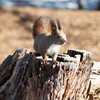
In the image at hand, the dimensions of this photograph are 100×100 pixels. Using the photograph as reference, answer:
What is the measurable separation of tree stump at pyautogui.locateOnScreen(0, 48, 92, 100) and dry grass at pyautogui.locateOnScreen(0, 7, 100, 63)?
2.31 metres

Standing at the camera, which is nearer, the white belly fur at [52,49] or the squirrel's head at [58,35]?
the squirrel's head at [58,35]

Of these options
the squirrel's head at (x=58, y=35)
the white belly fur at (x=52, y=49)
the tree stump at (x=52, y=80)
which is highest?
the squirrel's head at (x=58, y=35)

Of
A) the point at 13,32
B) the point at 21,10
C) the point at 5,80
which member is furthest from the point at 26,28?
the point at 5,80

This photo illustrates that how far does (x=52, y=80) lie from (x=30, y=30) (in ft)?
17.1

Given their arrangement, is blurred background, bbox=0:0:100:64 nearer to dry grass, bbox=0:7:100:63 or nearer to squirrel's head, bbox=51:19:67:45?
dry grass, bbox=0:7:100:63

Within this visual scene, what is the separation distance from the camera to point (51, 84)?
1631mm

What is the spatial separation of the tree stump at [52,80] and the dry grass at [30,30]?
2313 millimetres

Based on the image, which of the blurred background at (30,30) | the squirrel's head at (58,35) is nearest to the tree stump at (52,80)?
the squirrel's head at (58,35)

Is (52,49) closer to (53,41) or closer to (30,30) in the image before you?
(53,41)

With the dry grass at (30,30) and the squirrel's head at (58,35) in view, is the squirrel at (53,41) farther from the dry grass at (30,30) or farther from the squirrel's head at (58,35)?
the dry grass at (30,30)

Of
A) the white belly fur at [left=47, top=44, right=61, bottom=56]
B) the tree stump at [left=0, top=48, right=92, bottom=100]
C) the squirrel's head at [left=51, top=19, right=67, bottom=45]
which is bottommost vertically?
the tree stump at [left=0, top=48, right=92, bottom=100]

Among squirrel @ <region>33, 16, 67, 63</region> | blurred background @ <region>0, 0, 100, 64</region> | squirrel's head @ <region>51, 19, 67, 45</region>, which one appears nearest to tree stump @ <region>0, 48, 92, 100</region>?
squirrel @ <region>33, 16, 67, 63</region>

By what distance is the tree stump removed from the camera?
64.6 inches

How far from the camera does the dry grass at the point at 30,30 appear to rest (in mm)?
5105
